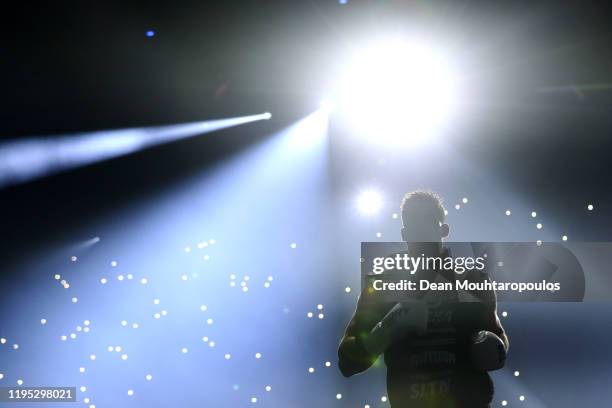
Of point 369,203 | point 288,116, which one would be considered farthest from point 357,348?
point 288,116

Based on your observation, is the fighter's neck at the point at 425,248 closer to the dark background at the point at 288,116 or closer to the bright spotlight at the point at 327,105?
the dark background at the point at 288,116

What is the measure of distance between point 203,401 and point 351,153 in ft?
4.61

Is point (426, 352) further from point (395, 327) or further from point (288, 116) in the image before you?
point (288, 116)

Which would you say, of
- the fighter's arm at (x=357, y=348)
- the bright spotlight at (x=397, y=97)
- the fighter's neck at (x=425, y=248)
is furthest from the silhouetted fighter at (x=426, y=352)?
the bright spotlight at (x=397, y=97)

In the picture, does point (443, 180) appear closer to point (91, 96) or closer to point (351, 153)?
point (351, 153)

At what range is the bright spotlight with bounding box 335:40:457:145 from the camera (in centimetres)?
305

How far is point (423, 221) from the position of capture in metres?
2.25

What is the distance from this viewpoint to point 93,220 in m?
3.14

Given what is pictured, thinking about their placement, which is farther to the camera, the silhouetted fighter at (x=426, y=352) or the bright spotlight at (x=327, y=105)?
the bright spotlight at (x=327, y=105)

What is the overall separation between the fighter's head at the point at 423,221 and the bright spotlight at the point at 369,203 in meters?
0.79

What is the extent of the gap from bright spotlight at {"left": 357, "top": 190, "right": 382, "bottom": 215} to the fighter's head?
786mm

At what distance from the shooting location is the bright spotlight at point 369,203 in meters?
3.08

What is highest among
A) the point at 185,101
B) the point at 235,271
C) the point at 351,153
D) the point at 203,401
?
the point at 185,101

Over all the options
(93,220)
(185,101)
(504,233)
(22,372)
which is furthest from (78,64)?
(504,233)
